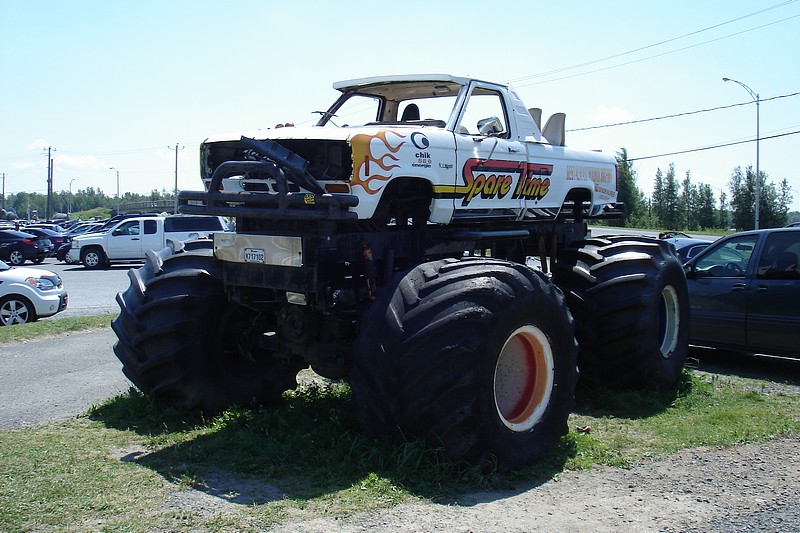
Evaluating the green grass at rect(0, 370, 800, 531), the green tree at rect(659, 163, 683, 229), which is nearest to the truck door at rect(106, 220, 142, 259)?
the green grass at rect(0, 370, 800, 531)

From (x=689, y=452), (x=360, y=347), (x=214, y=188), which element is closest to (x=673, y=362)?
(x=689, y=452)

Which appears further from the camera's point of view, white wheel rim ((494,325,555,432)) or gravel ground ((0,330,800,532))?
white wheel rim ((494,325,555,432))

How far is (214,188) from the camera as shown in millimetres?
5883

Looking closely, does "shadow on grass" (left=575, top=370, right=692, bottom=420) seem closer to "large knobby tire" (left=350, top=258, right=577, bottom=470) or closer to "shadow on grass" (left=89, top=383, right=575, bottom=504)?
"shadow on grass" (left=89, top=383, right=575, bottom=504)

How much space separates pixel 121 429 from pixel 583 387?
4.35m

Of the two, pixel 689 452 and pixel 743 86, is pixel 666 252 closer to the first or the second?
pixel 689 452

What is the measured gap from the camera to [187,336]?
643 centimetres

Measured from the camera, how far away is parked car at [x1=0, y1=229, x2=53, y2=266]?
31.8 meters

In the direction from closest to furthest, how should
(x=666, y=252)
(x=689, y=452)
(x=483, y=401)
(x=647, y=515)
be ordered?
(x=647, y=515) < (x=483, y=401) < (x=689, y=452) < (x=666, y=252)

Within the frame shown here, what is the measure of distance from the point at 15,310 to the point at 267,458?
1009cm

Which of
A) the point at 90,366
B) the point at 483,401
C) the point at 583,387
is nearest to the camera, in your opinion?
the point at 483,401

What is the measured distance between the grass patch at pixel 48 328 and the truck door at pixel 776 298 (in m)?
9.23

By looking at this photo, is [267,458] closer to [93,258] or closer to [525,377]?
[525,377]

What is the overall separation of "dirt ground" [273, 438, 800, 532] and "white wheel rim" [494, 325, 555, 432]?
0.61m
